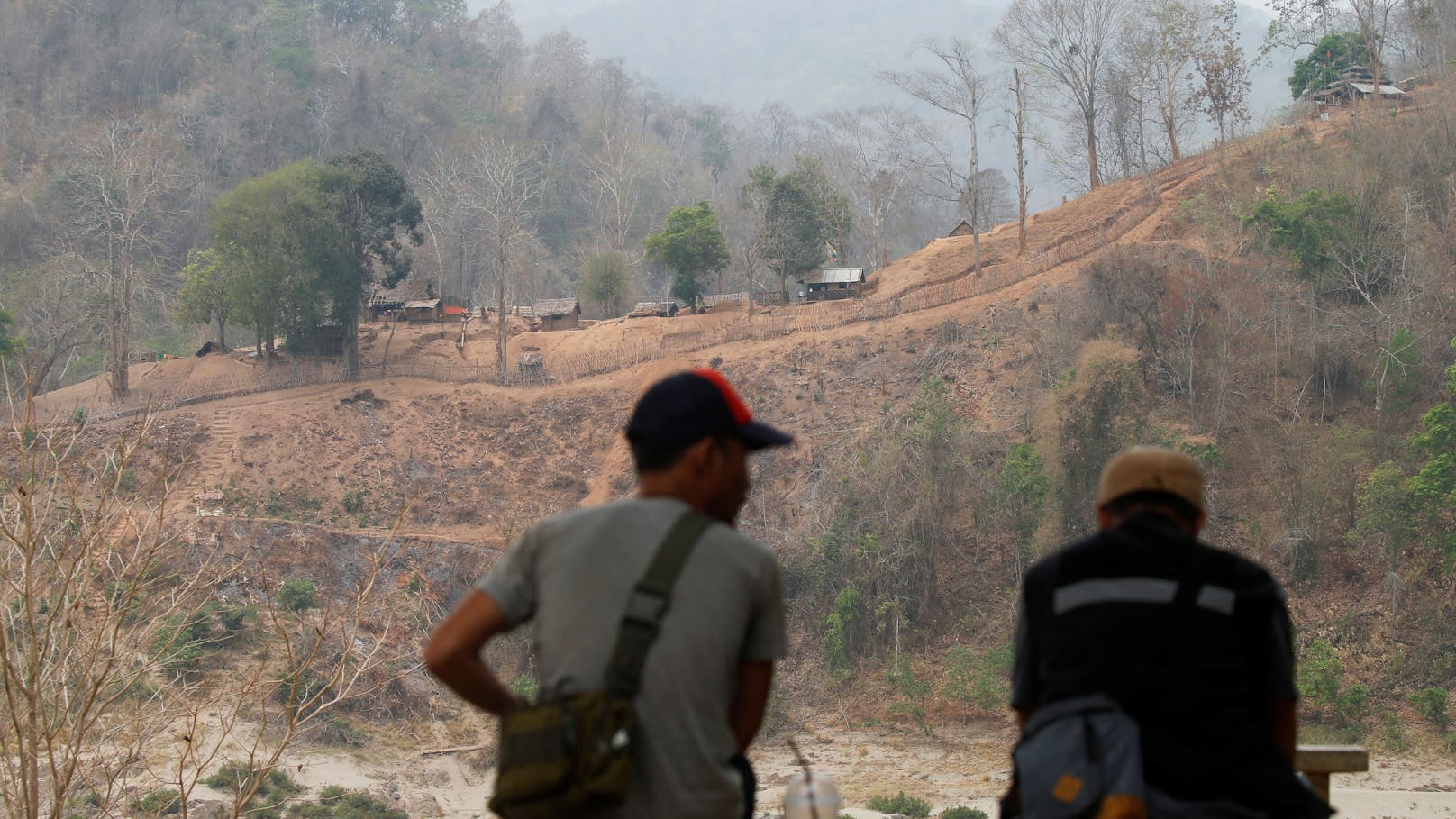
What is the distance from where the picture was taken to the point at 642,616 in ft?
7.79

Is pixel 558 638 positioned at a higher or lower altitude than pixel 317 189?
lower

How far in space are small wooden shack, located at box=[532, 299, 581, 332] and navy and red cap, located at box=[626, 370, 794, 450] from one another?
3527 cm

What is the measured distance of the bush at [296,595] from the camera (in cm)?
2514

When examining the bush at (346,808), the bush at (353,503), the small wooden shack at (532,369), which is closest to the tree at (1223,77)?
the small wooden shack at (532,369)

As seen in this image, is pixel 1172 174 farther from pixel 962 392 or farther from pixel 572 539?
pixel 572 539

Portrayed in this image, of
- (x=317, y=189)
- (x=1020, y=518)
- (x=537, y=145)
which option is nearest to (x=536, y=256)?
(x=537, y=145)

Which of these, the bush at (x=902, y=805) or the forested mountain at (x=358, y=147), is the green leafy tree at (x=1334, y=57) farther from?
the bush at (x=902, y=805)

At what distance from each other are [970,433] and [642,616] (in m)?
24.7

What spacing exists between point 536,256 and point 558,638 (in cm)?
5009

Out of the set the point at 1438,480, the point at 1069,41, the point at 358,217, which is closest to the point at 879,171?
the point at 1069,41

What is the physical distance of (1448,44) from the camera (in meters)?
35.3

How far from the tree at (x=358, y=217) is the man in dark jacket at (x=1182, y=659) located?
107 feet

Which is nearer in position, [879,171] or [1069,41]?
[1069,41]

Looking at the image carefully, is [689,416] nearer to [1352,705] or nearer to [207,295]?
[1352,705]
